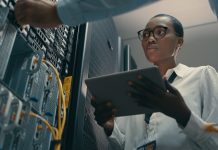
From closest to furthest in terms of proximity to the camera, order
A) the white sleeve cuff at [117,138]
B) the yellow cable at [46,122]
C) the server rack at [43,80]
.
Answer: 1. the server rack at [43,80]
2. the yellow cable at [46,122]
3. the white sleeve cuff at [117,138]

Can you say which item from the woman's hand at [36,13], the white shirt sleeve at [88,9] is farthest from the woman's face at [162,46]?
the woman's hand at [36,13]

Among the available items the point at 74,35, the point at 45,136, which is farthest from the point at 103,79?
the point at 74,35

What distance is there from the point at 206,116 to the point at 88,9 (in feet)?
2.08

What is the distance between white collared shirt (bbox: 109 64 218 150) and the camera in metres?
1.08

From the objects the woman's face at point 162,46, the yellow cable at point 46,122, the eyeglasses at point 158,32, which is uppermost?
the eyeglasses at point 158,32

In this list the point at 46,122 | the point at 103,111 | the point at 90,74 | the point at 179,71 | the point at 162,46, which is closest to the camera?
the point at 46,122

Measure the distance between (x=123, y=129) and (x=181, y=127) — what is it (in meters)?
Answer: 0.43

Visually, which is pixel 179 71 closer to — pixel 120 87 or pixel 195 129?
pixel 195 129

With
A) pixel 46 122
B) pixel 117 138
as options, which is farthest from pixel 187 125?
pixel 46 122

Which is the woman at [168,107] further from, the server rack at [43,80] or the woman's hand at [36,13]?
the woman's hand at [36,13]

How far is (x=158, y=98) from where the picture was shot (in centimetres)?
101

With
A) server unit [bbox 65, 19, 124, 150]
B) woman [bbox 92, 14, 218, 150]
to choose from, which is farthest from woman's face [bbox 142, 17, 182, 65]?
server unit [bbox 65, 19, 124, 150]

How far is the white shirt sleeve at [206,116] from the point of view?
3.51ft

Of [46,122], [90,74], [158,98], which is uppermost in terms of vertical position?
[90,74]
